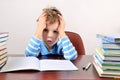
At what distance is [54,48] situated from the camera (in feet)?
4.93

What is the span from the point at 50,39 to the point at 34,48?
0.12 m

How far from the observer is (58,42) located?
144 centimetres

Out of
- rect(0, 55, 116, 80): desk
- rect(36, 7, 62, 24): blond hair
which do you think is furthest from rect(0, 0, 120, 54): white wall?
rect(0, 55, 116, 80): desk

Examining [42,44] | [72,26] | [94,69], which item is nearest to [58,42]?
[42,44]

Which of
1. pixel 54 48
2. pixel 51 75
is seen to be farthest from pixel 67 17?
pixel 51 75

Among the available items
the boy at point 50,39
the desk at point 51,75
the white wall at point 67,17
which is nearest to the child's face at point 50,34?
the boy at point 50,39

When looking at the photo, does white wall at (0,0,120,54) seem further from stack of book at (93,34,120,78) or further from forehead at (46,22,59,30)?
stack of book at (93,34,120,78)

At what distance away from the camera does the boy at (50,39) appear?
132 cm

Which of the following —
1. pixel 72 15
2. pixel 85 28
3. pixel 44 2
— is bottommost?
pixel 85 28

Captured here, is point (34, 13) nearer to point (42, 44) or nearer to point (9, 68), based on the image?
point (42, 44)

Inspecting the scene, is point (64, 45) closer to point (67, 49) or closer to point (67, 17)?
point (67, 49)

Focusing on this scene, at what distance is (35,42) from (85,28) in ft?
3.88

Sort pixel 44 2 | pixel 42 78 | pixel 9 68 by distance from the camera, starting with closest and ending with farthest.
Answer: pixel 42 78 < pixel 9 68 < pixel 44 2

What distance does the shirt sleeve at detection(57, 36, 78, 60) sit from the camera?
1287mm
